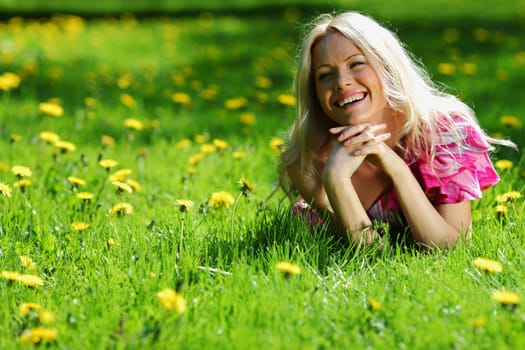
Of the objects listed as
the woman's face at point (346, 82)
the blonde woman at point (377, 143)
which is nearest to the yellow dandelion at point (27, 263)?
the blonde woman at point (377, 143)

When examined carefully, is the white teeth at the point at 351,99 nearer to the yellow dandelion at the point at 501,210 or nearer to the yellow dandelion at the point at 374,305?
the yellow dandelion at the point at 501,210

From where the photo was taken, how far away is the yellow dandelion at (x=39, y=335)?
5.57ft

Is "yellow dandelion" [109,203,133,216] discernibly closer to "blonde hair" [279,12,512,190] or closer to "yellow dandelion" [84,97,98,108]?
"blonde hair" [279,12,512,190]

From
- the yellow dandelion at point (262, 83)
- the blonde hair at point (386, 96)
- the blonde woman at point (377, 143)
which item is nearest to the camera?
the blonde woman at point (377, 143)

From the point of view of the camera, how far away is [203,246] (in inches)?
92.8

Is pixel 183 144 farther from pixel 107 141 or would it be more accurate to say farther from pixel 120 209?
pixel 120 209

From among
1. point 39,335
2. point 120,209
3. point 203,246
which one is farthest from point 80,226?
point 39,335

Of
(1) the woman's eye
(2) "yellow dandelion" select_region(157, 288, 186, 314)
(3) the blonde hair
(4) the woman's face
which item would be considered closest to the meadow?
(2) "yellow dandelion" select_region(157, 288, 186, 314)

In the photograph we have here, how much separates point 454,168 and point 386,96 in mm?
339

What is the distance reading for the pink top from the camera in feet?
8.21

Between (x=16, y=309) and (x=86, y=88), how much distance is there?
3464 mm

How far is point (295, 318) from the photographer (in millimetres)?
1888

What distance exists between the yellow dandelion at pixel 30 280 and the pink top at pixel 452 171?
1212 mm

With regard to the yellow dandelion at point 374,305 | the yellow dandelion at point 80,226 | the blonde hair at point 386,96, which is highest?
the blonde hair at point 386,96
